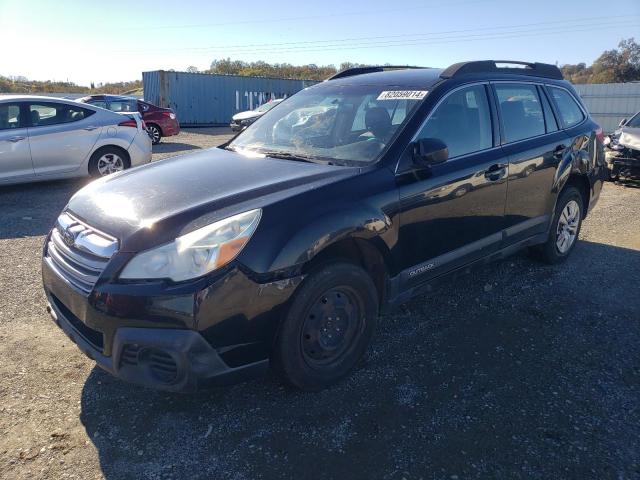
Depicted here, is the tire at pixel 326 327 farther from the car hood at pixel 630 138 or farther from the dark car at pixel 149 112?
the dark car at pixel 149 112

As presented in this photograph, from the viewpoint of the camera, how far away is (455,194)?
361 cm

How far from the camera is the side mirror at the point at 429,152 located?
10.8 feet

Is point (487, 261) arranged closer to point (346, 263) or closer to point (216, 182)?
point (346, 263)

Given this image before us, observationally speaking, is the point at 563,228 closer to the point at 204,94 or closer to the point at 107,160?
the point at 107,160

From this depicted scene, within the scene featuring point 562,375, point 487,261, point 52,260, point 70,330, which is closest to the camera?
point 70,330

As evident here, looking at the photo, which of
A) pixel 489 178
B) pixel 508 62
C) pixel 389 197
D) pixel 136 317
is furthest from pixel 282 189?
pixel 508 62

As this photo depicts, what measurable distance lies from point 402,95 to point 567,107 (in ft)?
7.76

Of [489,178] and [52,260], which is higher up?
[489,178]

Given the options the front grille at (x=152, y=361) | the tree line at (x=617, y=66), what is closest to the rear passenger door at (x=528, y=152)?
the front grille at (x=152, y=361)

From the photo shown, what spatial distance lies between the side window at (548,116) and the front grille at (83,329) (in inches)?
160

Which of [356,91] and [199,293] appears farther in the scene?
[356,91]

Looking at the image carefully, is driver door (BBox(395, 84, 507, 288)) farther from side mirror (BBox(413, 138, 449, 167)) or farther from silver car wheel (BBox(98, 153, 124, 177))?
silver car wheel (BBox(98, 153, 124, 177))

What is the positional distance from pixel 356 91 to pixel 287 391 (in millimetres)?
2304

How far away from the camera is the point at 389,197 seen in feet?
10.5
